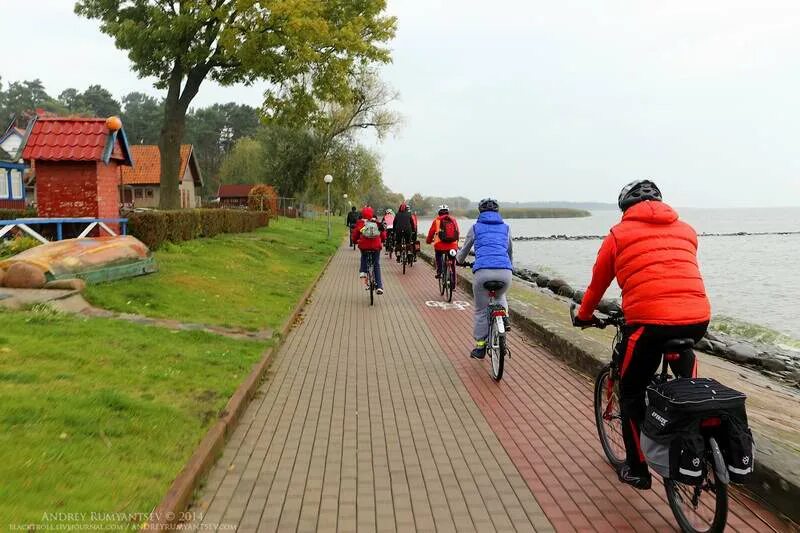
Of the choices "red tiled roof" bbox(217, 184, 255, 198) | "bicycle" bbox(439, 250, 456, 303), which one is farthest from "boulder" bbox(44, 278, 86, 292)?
"red tiled roof" bbox(217, 184, 255, 198)

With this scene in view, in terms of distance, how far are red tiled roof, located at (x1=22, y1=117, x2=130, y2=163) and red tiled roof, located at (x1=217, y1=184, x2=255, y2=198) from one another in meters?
58.2

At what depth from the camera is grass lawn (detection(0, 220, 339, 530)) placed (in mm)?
3502

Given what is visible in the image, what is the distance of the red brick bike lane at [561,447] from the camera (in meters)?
3.62

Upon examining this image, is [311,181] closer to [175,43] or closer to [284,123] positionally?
[284,123]

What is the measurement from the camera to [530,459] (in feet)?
14.8

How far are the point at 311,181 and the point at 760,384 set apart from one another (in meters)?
49.7

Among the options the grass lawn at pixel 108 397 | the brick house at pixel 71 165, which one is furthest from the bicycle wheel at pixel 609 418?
the brick house at pixel 71 165

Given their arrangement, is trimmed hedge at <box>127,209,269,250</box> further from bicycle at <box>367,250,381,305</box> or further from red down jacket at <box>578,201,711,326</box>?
red down jacket at <box>578,201,711,326</box>

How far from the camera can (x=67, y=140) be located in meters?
13.0

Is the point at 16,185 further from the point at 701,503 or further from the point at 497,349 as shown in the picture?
the point at 701,503

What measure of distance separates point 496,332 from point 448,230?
20.8ft

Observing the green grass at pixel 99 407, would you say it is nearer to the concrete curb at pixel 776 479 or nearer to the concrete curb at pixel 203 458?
the concrete curb at pixel 203 458

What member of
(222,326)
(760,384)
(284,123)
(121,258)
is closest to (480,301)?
(222,326)

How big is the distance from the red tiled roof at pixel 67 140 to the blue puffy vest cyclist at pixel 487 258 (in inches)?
368
